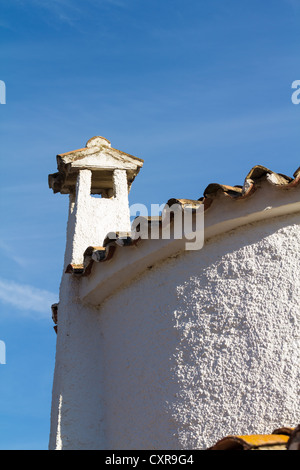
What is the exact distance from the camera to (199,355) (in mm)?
5219

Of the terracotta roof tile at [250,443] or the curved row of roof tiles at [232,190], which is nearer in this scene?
the terracotta roof tile at [250,443]

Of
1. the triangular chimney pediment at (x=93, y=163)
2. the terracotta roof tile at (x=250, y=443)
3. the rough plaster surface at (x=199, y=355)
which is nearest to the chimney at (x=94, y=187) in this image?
the triangular chimney pediment at (x=93, y=163)

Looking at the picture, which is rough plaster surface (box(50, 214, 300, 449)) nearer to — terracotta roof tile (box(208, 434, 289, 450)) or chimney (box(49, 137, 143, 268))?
terracotta roof tile (box(208, 434, 289, 450))

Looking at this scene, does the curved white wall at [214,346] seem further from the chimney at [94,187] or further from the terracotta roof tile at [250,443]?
the chimney at [94,187]

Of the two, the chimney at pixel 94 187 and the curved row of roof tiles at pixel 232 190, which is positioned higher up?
the chimney at pixel 94 187

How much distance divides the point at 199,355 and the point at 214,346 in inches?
5.9

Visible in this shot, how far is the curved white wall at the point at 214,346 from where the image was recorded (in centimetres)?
492

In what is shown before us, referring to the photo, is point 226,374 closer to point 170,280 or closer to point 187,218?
point 170,280

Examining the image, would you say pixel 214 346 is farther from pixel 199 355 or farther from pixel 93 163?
pixel 93 163

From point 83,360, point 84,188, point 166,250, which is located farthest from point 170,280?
point 84,188

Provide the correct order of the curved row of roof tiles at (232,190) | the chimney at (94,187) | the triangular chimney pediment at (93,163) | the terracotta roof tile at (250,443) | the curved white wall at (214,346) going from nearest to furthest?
the terracotta roof tile at (250,443), the curved white wall at (214,346), the curved row of roof tiles at (232,190), the chimney at (94,187), the triangular chimney pediment at (93,163)

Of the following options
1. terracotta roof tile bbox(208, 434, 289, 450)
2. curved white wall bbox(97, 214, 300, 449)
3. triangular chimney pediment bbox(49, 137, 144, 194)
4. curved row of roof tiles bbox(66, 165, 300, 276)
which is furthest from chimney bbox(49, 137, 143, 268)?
terracotta roof tile bbox(208, 434, 289, 450)

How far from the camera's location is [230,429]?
488cm

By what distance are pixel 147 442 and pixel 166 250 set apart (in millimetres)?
1654
